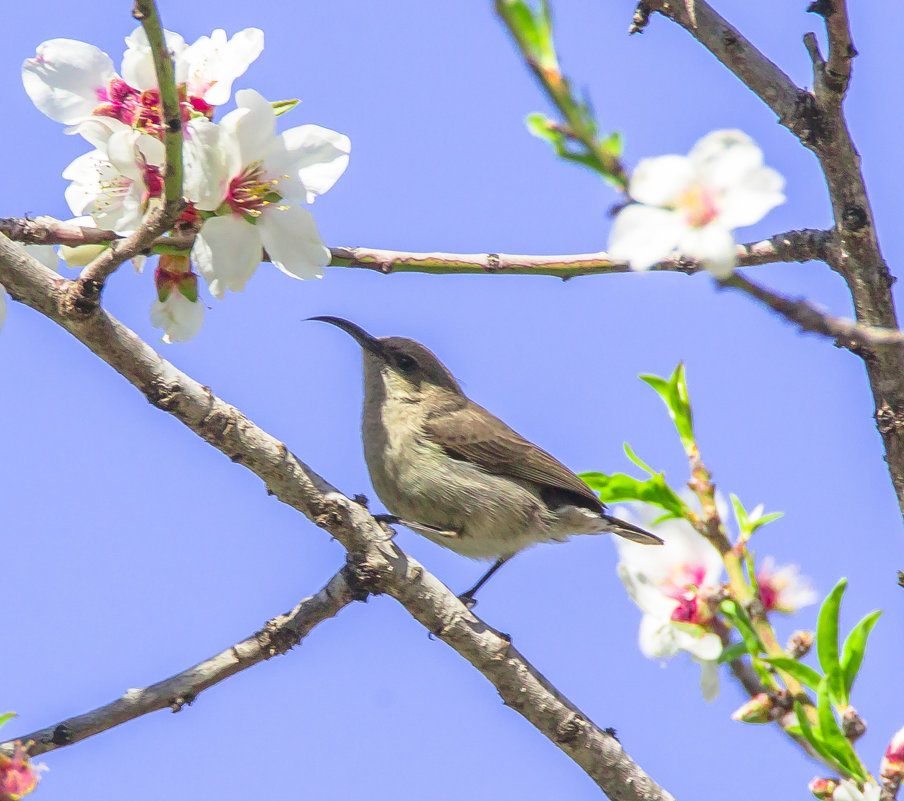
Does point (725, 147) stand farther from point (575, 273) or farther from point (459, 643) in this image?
point (459, 643)

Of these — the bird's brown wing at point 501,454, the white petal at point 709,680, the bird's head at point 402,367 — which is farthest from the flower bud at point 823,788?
the bird's head at point 402,367

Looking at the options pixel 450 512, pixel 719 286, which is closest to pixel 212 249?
pixel 719 286

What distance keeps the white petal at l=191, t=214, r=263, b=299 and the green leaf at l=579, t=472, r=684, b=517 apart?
3.40 feet

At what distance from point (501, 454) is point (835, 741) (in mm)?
3937

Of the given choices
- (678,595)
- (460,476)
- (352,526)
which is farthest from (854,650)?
(460,476)

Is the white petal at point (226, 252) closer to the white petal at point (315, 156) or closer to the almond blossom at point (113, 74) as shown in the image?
the white petal at point (315, 156)

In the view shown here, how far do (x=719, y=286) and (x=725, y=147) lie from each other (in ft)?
0.84

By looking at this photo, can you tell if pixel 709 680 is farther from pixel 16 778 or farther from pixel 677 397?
pixel 16 778

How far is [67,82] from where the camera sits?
293 centimetres

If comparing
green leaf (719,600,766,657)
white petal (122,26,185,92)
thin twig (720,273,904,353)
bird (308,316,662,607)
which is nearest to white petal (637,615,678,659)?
green leaf (719,600,766,657)

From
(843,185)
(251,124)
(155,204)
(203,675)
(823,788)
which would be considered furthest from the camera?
(203,675)

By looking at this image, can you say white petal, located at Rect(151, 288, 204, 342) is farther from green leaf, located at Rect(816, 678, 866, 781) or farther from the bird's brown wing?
the bird's brown wing

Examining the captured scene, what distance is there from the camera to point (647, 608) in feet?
7.68

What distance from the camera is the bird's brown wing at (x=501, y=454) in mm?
5938
